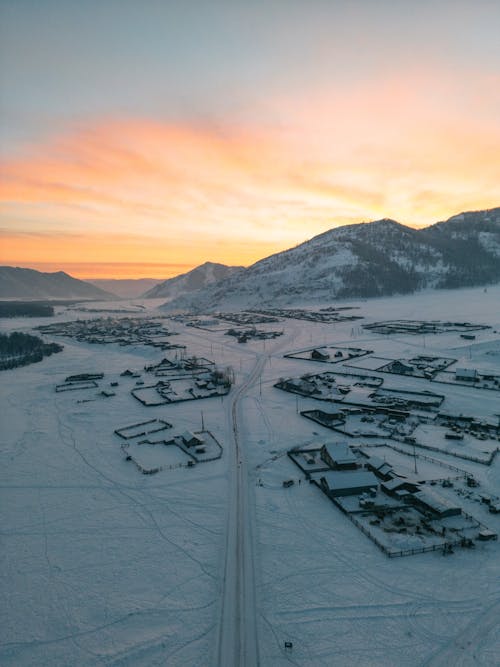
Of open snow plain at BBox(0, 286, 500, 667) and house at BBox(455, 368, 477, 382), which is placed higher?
house at BBox(455, 368, 477, 382)

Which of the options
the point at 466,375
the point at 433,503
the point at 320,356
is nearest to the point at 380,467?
the point at 433,503

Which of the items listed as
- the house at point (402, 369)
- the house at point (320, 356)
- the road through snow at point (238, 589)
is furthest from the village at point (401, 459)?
the house at point (320, 356)

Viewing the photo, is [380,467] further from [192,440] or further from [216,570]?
[192,440]

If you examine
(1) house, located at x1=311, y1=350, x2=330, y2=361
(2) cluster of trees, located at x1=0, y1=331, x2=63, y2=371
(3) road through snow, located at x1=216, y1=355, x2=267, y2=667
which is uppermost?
(1) house, located at x1=311, y1=350, x2=330, y2=361

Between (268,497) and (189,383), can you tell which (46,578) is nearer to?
(268,497)

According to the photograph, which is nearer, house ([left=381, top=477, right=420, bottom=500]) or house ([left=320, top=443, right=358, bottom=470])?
house ([left=381, top=477, right=420, bottom=500])

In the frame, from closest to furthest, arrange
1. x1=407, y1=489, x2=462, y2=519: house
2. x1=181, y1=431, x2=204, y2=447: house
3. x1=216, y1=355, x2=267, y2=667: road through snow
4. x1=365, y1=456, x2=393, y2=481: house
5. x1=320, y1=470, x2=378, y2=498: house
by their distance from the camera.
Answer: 1. x1=216, y1=355, x2=267, y2=667: road through snow
2. x1=407, y1=489, x2=462, y2=519: house
3. x1=320, y1=470, x2=378, y2=498: house
4. x1=365, y1=456, x2=393, y2=481: house
5. x1=181, y1=431, x2=204, y2=447: house

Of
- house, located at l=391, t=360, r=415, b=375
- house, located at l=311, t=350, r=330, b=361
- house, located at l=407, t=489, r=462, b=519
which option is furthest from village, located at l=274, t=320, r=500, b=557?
house, located at l=311, t=350, r=330, b=361

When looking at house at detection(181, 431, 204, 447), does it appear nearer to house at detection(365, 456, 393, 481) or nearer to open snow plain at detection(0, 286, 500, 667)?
open snow plain at detection(0, 286, 500, 667)
